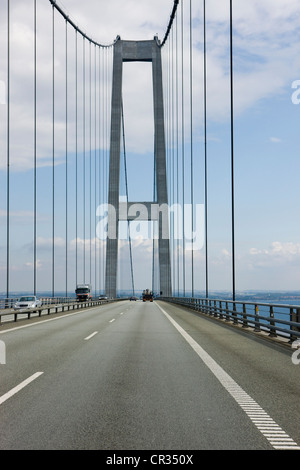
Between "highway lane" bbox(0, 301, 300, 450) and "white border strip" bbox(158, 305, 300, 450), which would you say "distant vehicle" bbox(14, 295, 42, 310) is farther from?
"white border strip" bbox(158, 305, 300, 450)

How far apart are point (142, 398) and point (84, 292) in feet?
218

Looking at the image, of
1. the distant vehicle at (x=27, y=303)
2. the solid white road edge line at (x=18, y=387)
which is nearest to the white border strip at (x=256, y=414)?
the solid white road edge line at (x=18, y=387)

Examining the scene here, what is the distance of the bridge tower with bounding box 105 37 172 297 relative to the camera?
6594 centimetres

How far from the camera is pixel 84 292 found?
72438 millimetres

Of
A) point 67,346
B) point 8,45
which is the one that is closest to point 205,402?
point 67,346

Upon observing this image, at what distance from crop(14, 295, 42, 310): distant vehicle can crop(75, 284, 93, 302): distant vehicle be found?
92.0ft

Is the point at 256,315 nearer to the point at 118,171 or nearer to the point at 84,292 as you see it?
the point at 118,171

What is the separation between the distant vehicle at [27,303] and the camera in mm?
39375

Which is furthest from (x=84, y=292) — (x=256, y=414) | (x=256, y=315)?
(x=256, y=414)

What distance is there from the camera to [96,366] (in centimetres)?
965

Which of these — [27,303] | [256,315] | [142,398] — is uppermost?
[256,315]

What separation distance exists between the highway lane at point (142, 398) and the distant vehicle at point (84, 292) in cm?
5850

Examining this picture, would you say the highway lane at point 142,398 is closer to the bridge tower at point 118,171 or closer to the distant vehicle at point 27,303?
the distant vehicle at point 27,303

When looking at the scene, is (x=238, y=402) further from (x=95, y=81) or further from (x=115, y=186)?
(x=95, y=81)
